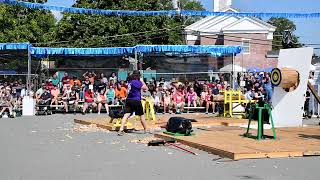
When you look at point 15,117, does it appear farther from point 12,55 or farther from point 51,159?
point 51,159

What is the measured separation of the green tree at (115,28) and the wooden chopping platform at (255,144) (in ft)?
101

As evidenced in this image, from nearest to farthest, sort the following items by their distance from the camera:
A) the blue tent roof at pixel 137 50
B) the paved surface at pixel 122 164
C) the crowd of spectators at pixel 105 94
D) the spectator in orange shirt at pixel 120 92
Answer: the paved surface at pixel 122 164, the crowd of spectators at pixel 105 94, the spectator in orange shirt at pixel 120 92, the blue tent roof at pixel 137 50

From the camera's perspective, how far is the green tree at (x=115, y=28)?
4550 cm

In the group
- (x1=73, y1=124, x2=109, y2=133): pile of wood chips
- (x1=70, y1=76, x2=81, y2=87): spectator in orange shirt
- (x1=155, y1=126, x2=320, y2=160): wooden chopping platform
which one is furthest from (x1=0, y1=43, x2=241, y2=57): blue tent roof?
(x1=155, y1=126, x2=320, y2=160): wooden chopping platform

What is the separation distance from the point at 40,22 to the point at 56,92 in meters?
28.7

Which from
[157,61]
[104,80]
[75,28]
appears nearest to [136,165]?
[104,80]

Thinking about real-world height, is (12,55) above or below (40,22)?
below

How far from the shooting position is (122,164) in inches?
392

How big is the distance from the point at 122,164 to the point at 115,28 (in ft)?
121

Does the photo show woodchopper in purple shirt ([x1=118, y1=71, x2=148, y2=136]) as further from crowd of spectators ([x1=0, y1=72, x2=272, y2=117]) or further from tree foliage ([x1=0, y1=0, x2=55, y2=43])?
tree foliage ([x1=0, y1=0, x2=55, y2=43])

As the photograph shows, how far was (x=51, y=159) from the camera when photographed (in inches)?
422

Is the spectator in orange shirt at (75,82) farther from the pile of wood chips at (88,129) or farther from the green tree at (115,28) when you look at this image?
the green tree at (115,28)

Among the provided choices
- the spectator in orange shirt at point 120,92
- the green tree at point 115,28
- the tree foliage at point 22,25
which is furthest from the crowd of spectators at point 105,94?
the tree foliage at point 22,25

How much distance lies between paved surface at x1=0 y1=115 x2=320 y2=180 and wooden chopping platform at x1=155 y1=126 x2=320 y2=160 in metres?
0.28
